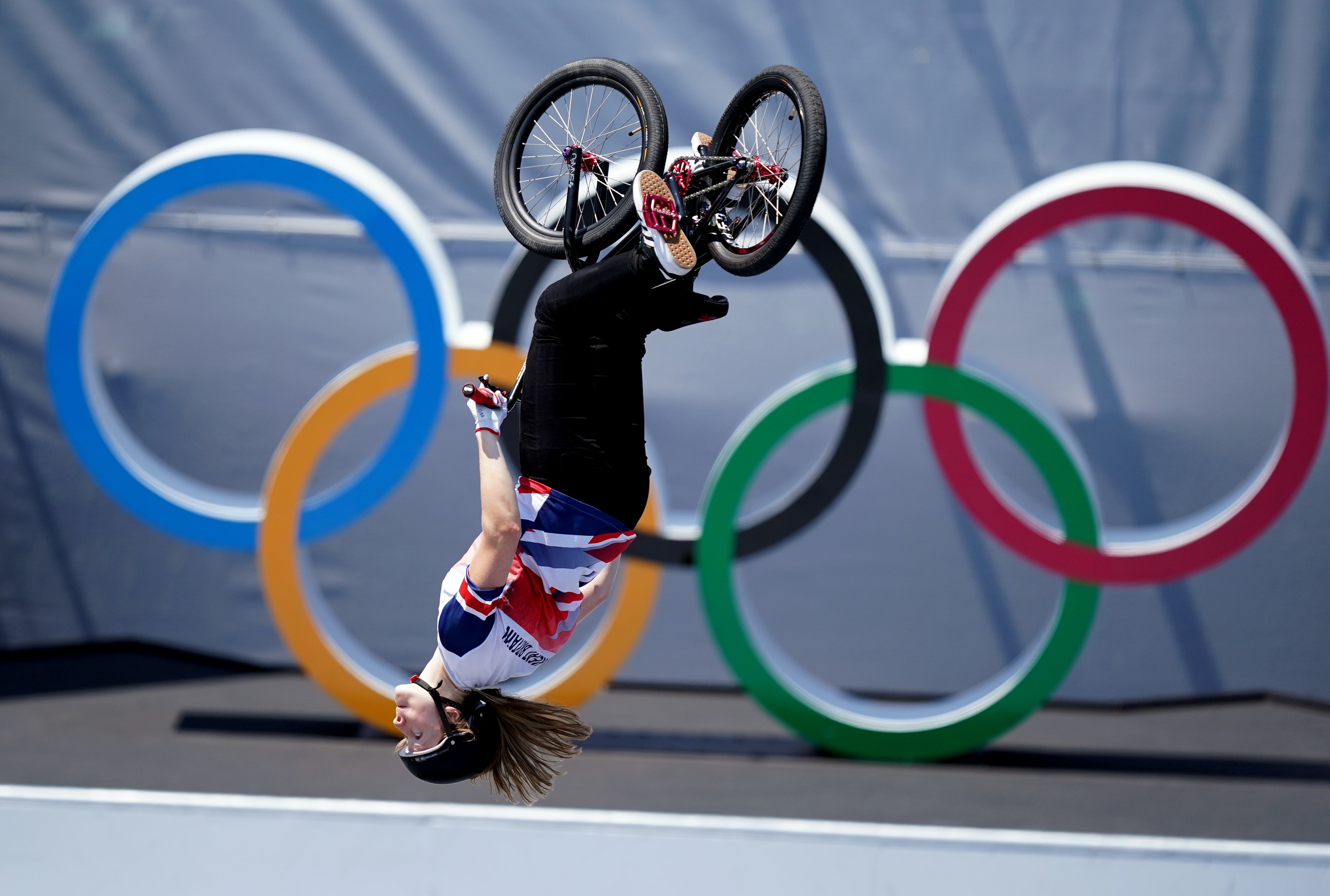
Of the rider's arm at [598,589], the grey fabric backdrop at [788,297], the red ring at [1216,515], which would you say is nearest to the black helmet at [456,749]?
the rider's arm at [598,589]

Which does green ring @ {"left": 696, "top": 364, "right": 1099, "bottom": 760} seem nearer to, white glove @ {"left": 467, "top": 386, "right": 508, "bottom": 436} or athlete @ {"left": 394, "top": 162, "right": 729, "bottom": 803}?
athlete @ {"left": 394, "top": 162, "right": 729, "bottom": 803}

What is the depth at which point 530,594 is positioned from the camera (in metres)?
2.99

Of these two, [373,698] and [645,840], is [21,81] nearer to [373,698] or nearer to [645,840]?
[373,698]

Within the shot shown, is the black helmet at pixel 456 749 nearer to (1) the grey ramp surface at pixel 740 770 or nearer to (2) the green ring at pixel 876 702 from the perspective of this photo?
(1) the grey ramp surface at pixel 740 770

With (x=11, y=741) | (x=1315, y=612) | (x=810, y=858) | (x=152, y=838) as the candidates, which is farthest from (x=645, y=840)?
(x=1315, y=612)

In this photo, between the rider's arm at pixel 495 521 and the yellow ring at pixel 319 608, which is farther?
the yellow ring at pixel 319 608

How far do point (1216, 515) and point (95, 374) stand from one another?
21.3 ft

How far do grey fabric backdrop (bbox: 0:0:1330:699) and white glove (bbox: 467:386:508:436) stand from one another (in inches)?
158

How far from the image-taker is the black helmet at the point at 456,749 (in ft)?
10.2

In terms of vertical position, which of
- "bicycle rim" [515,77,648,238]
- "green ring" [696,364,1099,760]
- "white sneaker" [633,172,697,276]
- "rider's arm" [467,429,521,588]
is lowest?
"green ring" [696,364,1099,760]

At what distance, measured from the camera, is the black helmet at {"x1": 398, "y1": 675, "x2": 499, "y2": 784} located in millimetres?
3100

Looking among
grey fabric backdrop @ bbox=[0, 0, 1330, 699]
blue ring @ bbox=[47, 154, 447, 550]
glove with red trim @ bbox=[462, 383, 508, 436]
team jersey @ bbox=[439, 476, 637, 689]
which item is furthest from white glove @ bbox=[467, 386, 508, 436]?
grey fabric backdrop @ bbox=[0, 0, 1330, 699]

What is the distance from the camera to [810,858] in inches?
198

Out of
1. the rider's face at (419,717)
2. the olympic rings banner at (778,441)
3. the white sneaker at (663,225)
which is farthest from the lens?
the olympic rings banner at (778,441)
